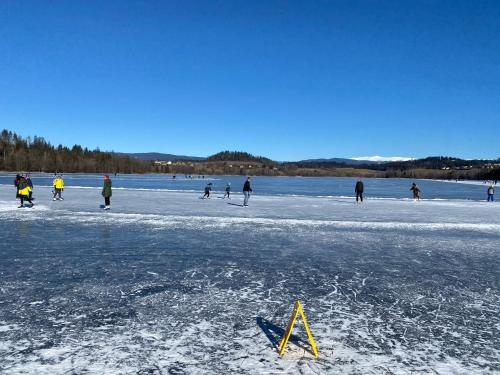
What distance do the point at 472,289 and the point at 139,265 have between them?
6.06 m

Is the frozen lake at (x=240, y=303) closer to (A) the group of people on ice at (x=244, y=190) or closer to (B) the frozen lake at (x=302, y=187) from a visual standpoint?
(A) the group of people on ice at (x=244, y=190)

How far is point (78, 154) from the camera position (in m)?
156

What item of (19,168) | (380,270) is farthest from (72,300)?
(19,168)

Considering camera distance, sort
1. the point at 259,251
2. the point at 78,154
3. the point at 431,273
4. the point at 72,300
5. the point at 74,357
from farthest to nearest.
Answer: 1. the point at 78,154
2. the point at 259,251
3. the point at 431,273
4. the point at 72,300
5. the point at 74,357

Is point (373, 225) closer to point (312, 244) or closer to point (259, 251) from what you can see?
point (312, 244)

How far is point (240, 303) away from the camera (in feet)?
18.5

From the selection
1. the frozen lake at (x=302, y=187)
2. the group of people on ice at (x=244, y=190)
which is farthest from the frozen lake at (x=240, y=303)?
the frozen lake at (x=302, y=187)

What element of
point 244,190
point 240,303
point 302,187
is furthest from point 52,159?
point 240,303

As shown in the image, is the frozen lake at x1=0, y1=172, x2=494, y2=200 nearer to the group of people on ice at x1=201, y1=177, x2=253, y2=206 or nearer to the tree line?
the group of people on ice at x1=201, y1=177, x2=253, y2=206

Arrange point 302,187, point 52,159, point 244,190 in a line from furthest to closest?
point 52,159 < point 302,187 < point 244,190

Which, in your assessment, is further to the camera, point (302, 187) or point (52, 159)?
point (52, 159)

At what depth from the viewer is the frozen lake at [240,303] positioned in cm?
395

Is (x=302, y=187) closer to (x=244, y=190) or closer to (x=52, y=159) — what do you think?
(x=244, y=190)

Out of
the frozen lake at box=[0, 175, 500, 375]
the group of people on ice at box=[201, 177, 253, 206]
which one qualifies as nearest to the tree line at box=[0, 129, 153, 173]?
the group of people on ice at box=[201, 177, 253, 206]
